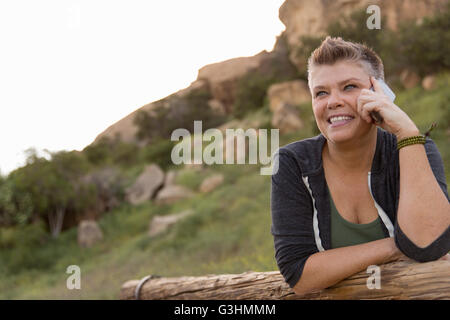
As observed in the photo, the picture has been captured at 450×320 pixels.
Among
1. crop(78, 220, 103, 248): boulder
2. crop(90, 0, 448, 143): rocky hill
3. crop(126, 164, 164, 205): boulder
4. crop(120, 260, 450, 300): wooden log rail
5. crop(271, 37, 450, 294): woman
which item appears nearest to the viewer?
crop(120, 260, 450, 300): wooden log rail

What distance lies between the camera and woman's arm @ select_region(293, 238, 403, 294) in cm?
189

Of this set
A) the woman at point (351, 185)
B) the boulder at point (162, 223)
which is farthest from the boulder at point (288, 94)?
the woman at point (351, 185)

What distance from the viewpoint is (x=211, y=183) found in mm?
15812

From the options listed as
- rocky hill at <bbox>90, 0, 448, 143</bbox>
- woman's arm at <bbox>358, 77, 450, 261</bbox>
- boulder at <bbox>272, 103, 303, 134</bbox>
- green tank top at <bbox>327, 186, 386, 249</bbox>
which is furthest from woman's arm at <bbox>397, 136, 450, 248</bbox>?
rocky hill at <bbox>90, 0, 448, 143</bbox>

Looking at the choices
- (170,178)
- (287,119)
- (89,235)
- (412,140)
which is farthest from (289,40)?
(412,140)

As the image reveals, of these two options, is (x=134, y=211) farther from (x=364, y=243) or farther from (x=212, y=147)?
(x=364, y=243)

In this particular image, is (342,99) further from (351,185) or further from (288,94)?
(288,94)

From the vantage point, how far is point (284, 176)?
219 centimetres

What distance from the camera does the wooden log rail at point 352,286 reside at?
1752 millimetres

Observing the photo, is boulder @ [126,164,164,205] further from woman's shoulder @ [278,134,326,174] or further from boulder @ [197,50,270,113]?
boulder @ [197,50,270,113]

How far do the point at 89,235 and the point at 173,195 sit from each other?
11.0 feet

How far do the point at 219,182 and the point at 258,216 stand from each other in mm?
6067

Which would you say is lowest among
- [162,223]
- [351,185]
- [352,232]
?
[352,232]
